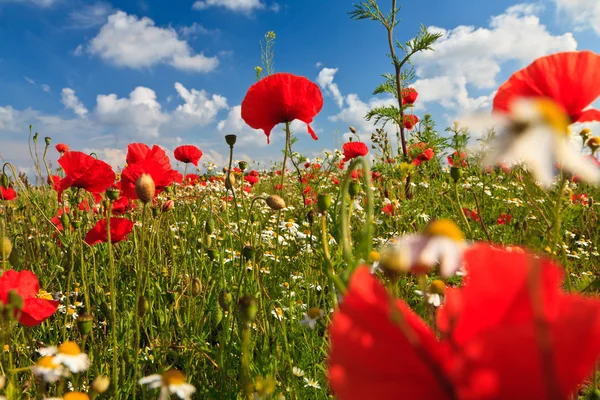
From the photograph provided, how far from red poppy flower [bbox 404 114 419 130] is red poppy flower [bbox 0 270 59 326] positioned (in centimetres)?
391

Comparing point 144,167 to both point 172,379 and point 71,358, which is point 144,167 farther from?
point 172,379

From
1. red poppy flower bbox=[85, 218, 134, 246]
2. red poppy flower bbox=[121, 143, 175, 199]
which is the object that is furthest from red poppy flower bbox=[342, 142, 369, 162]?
red poppy flower bbox=[85, 218, 134, 246]

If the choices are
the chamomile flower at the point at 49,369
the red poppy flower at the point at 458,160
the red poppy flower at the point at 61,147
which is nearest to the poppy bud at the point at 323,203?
the chamomile flower at the point at 49,369

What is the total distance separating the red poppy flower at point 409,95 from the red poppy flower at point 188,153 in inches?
90.9

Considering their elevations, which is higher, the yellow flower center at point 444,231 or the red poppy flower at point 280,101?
the red poppy flower at point 280,101

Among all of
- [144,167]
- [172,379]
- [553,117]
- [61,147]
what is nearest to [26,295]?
[172,379]

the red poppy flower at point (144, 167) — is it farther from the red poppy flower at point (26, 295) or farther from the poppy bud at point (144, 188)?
the red poppy flower at point (26, 295)

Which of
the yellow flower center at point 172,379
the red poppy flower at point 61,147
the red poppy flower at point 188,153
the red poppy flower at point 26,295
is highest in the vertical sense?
the red poppy flower at point 61,147

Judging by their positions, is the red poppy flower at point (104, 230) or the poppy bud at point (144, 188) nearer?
the poppy bud at point (144, 188)

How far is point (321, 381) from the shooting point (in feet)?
5.75

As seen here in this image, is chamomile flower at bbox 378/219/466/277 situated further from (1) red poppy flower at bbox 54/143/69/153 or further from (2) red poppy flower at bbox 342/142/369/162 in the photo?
(1) red poppy flower at bbox 54/143/69/153

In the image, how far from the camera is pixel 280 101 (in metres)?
1.92

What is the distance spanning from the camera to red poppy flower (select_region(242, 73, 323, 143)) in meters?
1.88

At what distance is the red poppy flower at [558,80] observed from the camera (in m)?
0.80
